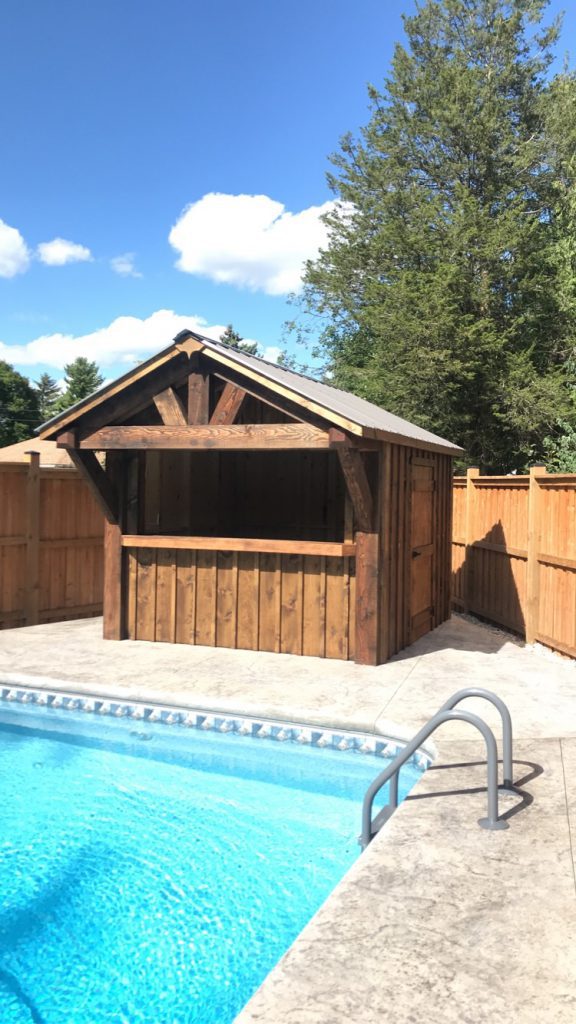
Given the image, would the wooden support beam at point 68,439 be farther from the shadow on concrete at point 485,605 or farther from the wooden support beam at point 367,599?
the shadow on concrete at point 485,605

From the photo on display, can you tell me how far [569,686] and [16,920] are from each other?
483 cm

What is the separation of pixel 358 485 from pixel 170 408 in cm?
217

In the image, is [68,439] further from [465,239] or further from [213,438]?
[465,239]

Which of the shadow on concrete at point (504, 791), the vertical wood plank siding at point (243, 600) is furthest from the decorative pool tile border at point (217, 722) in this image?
the vertical wood plank siding at point (243, 600)

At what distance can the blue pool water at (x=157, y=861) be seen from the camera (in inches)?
114

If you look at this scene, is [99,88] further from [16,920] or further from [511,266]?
[16,920]

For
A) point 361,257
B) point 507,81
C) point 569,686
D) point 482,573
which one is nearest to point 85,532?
point 482,573

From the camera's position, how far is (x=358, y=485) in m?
6.85

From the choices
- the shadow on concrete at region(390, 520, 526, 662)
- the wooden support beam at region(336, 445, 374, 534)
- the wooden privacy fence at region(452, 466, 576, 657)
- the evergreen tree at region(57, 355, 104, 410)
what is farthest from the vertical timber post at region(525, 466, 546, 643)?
the evergreen tree at region(57, 355, 104, 410)

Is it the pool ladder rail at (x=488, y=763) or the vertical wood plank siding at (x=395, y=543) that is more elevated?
the vertical wood plank siding at (x=395, y=543)

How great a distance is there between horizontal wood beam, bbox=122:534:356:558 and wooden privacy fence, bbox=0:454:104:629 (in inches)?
67.1

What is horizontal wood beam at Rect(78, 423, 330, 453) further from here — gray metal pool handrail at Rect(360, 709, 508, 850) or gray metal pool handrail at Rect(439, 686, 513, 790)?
gray metal pool handrail at Rect(360, 709, 508, 850)

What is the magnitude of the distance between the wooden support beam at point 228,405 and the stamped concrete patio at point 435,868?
250 cm

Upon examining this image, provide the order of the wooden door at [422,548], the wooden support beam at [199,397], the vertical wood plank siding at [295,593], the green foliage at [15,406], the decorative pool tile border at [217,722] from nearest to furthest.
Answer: the decorative pool tile border at [217,722]
the vertical wood plank siding at [295,593]
the wooden support beam at [199,397]
the wooden door at [422,548]
the green foliage at [15,406]
